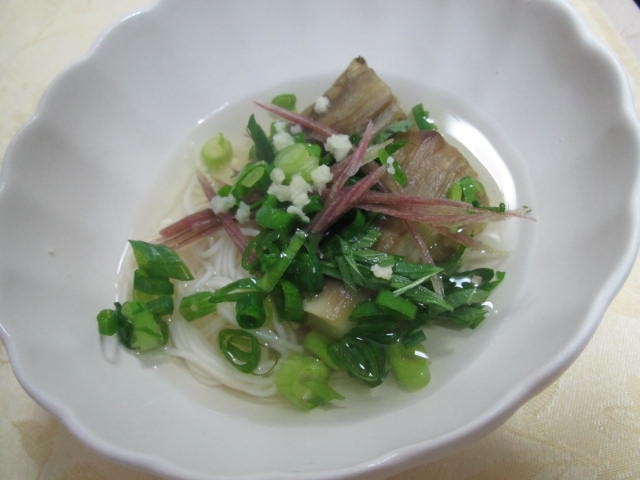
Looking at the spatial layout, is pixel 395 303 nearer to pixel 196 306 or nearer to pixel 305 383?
pixel 305 383

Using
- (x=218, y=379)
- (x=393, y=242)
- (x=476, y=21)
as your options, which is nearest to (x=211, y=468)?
(x=218, y=379)

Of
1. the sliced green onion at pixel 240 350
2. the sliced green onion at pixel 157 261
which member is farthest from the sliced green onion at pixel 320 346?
the sliced green onion at pixel 157 261

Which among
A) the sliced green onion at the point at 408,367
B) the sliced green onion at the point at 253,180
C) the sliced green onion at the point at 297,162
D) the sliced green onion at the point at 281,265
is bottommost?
the sliced green onion at the point at 408,367

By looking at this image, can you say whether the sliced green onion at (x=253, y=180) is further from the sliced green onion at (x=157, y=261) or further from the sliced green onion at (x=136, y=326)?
the sliced green onion at (x=136, y=326)

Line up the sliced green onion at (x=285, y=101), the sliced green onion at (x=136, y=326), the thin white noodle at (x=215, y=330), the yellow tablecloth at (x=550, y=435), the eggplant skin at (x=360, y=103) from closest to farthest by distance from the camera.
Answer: the yellow tablecloth at (x=550, y=435)
the sliced green onion at (x=136, y=326)
the thin white noodle at (x=215, y=330)
the eggplant skin at (x=360, y=103)
the sliced green onion at (x=285, y=101)

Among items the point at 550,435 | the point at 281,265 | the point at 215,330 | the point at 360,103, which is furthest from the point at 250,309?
the point at 550,435

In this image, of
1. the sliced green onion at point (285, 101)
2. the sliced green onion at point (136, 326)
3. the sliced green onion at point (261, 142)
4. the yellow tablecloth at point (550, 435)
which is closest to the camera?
the yellow tablecloth at point (550, 435)

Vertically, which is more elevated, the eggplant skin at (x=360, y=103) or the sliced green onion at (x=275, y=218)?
the eggplant skin at (x=360, y=103)

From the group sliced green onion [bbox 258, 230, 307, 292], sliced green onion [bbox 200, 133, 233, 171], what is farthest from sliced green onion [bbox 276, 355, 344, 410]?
sliced green onion [bbox 200, 133, 233, 171]
